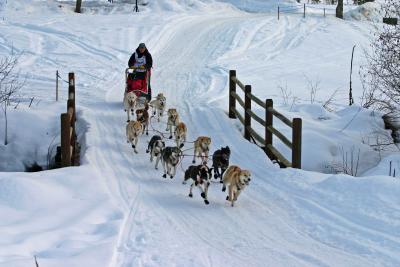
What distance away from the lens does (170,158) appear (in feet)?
38.8

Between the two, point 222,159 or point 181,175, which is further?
point 181,175

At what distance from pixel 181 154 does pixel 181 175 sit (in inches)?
15.5

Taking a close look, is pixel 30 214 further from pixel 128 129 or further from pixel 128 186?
pixel 128 129

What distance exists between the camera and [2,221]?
8984 mm

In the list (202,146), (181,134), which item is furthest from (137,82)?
(202,146)

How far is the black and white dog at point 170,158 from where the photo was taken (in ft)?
38.8

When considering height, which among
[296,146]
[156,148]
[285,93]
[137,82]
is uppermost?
[137,82]

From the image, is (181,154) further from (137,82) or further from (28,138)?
(137,82)

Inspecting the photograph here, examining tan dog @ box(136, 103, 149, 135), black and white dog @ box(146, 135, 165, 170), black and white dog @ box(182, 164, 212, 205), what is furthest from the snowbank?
black and white dog @ box(182, 164, 212, 205)

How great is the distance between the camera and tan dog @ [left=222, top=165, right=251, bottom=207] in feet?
32.8

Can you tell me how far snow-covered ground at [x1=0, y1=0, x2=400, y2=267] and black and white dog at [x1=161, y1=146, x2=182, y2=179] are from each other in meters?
0.16

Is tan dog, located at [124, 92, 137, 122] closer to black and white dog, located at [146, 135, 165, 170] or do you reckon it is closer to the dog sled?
the dog sled

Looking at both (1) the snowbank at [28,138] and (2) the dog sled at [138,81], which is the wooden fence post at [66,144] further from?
(2) the dog sled at [138,81]

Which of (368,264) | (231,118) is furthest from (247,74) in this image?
(368,264)
